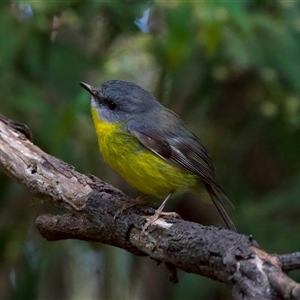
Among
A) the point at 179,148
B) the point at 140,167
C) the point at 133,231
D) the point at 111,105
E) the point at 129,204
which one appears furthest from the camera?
the point at 111,105

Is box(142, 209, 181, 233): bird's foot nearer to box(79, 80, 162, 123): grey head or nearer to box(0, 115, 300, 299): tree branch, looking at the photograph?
box(0, 115, 300, 299): tree branch

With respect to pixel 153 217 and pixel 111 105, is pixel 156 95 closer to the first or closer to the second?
pixel 111 105

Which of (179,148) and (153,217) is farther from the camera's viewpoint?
(179,148)

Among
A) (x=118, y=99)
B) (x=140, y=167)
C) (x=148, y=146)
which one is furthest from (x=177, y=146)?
(x=118, y=99)

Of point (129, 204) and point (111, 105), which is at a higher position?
point (111, 105)

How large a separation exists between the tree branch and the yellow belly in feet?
0.42

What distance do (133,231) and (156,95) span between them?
6.21ft

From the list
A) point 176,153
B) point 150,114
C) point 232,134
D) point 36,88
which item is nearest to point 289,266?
point 176,153

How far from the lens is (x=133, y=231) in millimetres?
2711

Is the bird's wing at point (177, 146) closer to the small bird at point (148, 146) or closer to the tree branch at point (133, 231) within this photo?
the small bird at point (148, 146)

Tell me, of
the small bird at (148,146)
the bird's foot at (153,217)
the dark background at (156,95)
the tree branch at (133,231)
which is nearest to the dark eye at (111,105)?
the small bird at (148,146)

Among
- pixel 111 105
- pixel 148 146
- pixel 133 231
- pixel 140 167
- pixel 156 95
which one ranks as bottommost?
pixel 133 231

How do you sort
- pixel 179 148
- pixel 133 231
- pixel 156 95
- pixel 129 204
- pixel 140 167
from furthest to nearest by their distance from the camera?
pixel 156 95, pixel 179 148, pixel 140 167, pixel 129 204, pixel 133 231

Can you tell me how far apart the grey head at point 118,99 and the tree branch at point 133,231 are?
1.46ft
